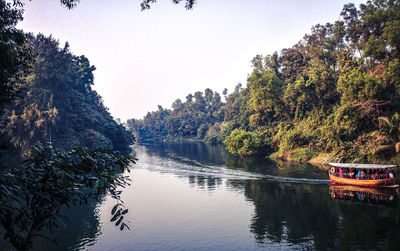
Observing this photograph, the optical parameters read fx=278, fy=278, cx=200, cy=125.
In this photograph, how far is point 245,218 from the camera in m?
25.4

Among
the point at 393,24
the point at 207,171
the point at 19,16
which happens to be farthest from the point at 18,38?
the point at 393,24

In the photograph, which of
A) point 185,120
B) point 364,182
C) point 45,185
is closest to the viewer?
point 45,185

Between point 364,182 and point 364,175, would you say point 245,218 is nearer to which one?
point 364,182

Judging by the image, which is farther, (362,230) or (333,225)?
(333,225)

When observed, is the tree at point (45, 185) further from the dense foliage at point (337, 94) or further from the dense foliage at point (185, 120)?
the dense foliage at point (185, 120)

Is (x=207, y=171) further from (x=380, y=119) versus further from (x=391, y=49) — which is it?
(x=391, y=49)

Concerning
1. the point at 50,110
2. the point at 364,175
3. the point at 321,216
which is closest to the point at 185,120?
the point at 50,110

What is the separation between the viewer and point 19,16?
72.3 ft

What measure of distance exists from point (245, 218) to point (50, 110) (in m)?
51.1

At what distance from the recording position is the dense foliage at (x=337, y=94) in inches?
1713

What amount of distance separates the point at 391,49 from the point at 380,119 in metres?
12.5

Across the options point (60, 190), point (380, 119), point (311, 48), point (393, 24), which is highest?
point (311, 48)

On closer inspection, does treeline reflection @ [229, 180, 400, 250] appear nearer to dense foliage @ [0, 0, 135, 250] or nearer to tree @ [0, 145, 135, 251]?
dense foliage @ [0, 0, 135, 250]

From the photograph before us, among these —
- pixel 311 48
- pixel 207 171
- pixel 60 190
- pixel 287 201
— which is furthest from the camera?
pixel 311 48
